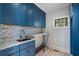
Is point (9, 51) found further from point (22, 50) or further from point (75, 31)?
point (75, 31)

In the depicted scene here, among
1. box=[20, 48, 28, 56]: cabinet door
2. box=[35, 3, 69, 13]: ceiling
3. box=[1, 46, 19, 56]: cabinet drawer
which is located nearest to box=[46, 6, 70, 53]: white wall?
box=[35, 3, 69, 13]: ceiling

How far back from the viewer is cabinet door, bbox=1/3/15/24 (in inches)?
67.9

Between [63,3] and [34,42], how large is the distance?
0.93m

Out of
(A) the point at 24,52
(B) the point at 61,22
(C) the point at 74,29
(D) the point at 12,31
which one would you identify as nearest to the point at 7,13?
(D) the point at 12,31

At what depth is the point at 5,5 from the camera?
1.77 metres

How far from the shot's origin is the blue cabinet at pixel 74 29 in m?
1.85

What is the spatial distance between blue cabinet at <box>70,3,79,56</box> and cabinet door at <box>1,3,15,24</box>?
1.10 metres

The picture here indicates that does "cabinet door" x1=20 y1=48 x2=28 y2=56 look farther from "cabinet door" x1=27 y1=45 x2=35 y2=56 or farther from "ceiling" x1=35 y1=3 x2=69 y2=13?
"ceiling" x1=35 y1=3 x2=69 y2=13

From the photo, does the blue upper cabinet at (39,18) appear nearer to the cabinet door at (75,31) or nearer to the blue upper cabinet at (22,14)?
the blue upper cabinet at (22,14)

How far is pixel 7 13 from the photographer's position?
5.87 ft

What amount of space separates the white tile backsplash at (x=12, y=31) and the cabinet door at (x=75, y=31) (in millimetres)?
683

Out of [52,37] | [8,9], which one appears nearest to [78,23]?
[52,37]

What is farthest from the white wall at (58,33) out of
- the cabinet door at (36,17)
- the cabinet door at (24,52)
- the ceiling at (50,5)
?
the cabinet door at (24,52)

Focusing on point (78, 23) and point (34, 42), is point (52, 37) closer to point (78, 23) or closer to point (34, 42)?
point (34, 42)
